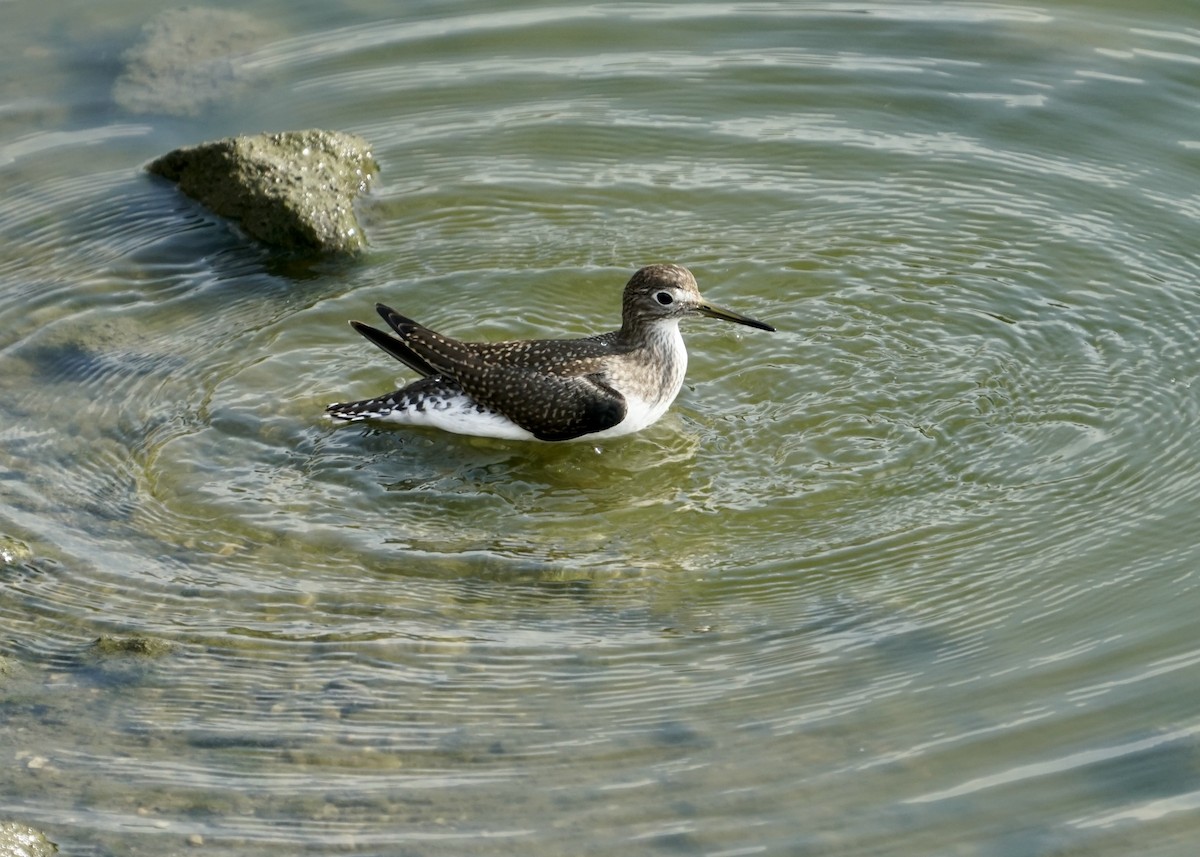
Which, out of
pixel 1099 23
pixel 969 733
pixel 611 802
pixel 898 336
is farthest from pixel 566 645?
pixel 1099 23

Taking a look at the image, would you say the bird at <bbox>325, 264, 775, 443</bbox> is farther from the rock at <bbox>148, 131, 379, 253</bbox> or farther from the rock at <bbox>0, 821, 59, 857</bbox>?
the rock at <bbox>0, 821, 59, 857</bbox>

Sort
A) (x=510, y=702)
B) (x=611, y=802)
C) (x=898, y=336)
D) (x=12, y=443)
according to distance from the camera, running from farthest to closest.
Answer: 1. (x=898, y=336)
2. (x=12, y=443)
3. (x=510, y=702)
4. (x=611, y=802)

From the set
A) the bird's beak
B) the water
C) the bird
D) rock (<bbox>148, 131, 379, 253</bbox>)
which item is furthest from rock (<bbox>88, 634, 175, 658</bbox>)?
rock (<bbox>148, 131, 379, 253</bbox>)

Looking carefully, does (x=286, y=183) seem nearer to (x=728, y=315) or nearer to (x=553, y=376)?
(x=553, y=376)

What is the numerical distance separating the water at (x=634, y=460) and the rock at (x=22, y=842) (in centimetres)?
15

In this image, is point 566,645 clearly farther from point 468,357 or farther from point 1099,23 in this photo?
point 1099,23

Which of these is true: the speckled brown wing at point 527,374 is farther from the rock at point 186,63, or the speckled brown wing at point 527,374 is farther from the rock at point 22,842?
the rock at point 186,63

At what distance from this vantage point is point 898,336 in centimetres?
1020

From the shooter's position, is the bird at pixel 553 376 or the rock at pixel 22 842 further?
the bird at pixel 553 376

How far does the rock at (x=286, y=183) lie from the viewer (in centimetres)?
1160

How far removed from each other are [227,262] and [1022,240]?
561cm

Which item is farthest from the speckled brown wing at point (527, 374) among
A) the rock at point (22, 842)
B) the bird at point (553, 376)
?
the rock at point (22, 842)

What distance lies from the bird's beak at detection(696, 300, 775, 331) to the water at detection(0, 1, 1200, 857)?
423 mm

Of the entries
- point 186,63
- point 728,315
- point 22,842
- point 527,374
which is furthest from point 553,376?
point 186,63
